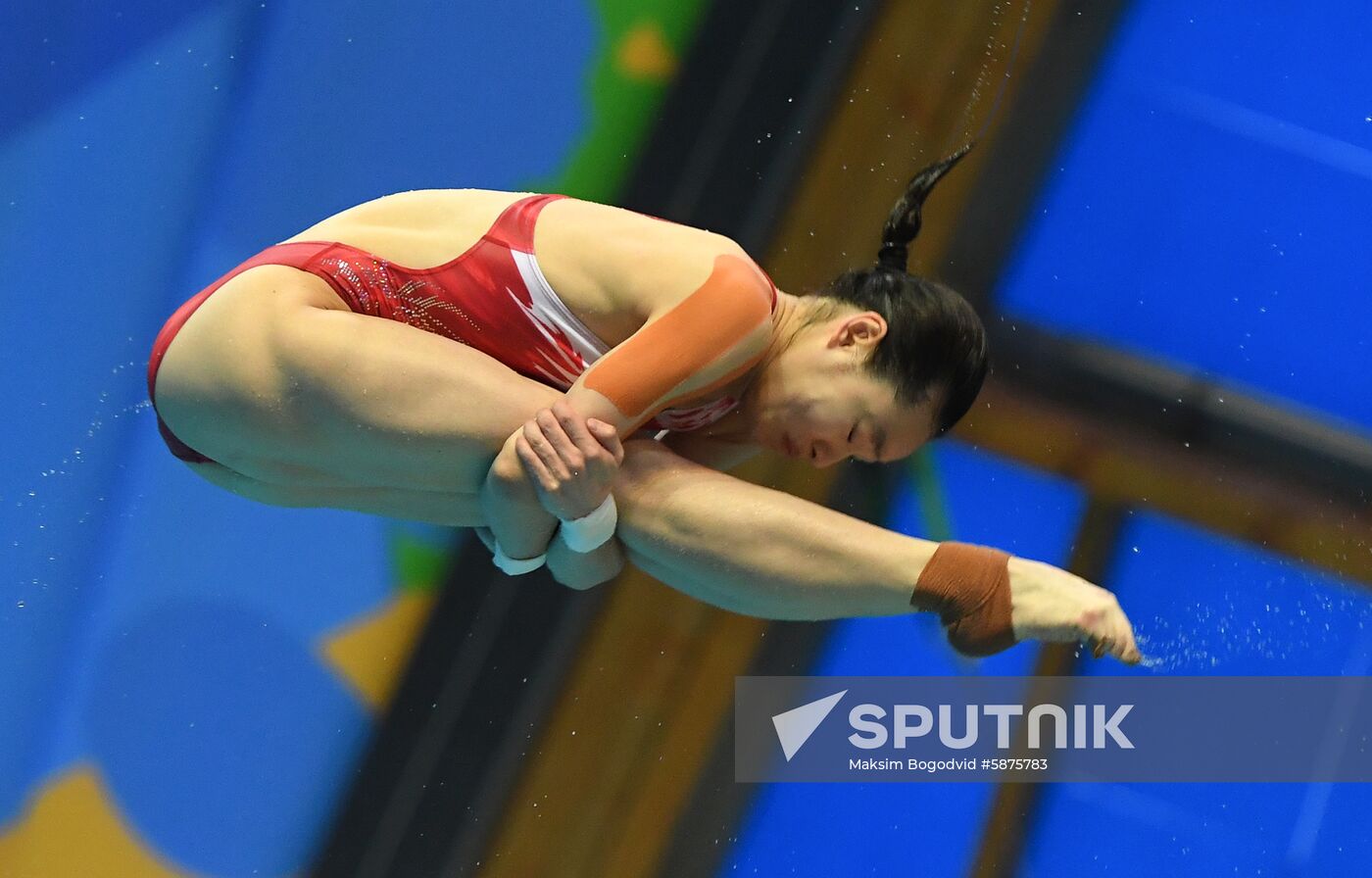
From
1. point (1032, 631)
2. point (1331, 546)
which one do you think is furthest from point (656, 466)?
point (1331, 546)

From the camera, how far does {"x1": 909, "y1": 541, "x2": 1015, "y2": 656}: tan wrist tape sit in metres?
1.39

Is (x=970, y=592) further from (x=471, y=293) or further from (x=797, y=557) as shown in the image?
(x=471, y=293)

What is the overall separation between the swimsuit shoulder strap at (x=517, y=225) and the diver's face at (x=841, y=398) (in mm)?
298

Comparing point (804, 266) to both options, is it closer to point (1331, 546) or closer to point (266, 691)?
point (1331, 546)

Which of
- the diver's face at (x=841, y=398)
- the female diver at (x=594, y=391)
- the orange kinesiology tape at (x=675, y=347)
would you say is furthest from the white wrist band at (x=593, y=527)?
the diver's face at (x=841, y=398)

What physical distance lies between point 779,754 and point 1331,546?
99 cm

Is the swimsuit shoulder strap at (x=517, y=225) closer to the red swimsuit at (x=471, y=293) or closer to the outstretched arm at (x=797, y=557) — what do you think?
the red swimsuit at (x=471, y=293)

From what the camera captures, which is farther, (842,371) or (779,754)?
(779,754)

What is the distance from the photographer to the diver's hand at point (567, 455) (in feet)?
4.37


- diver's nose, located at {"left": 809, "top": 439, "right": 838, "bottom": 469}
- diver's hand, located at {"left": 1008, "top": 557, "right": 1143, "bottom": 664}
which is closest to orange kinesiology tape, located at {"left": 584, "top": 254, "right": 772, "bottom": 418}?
diver's nose, located at {"left": 809, "top": 439, "right": 838, "bottom": 469}

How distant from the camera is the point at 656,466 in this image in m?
1.46

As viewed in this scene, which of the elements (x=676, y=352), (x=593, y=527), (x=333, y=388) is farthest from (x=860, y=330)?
(x=333, y=388)

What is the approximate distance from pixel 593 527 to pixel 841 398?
11.7 inches

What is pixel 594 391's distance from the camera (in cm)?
Result: 135
